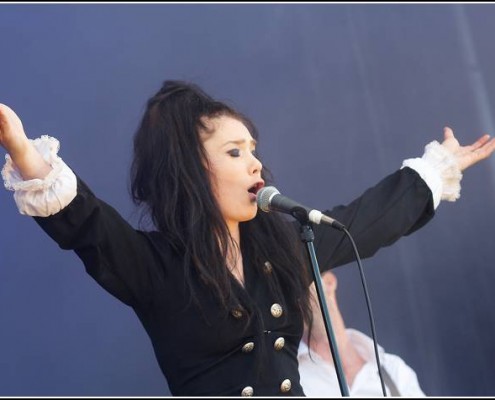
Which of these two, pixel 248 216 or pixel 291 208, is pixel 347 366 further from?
pixel 291 208

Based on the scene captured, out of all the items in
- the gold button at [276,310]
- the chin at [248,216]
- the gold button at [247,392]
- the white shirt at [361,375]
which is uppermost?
the chin at [248,216]

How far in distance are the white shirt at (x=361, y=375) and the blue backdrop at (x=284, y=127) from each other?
0.05 meters

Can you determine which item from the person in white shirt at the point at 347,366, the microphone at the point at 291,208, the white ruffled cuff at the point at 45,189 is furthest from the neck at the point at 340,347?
the white ruffled cuff at the point at 45,189

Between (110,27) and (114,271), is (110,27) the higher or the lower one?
the higher one

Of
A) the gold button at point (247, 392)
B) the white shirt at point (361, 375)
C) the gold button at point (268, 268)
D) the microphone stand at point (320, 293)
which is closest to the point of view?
the microphone stand at point (320, 293)

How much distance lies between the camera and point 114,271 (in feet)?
5.34

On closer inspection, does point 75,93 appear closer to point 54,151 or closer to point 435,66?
point 54,151

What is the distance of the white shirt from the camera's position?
7.41 feet

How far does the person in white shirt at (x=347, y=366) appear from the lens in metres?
2.27

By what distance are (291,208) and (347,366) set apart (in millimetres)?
948

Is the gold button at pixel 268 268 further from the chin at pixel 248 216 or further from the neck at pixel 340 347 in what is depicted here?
the neck at pixel 340 347

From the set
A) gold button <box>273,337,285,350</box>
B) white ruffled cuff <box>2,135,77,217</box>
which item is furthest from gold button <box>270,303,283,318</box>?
white ruffled cuff <box>2,135,77,217</box>

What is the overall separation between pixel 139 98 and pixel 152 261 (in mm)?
752

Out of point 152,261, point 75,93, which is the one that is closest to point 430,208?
point 152,261
